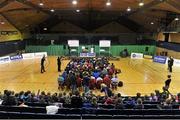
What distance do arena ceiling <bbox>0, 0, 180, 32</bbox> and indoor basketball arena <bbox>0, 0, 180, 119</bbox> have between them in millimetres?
118

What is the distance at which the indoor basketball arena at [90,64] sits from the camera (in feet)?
34.3

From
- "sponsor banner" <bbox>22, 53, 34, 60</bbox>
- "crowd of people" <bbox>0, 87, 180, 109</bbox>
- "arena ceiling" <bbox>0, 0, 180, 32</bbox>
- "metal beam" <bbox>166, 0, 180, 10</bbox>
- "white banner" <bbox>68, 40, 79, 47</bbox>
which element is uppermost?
"arena ceiling" <bbox>0, 0, 180, 32</bbox>

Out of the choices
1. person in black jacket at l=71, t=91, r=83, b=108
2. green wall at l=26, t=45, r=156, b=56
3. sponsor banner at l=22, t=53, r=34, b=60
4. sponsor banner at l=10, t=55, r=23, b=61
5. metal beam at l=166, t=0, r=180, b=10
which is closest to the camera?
person in black jacket at l=71, t=91, r=83, b=108

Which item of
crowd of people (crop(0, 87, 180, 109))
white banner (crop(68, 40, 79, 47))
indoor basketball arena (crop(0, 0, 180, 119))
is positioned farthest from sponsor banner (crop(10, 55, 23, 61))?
crowd of people (crop(0, 87, 180, 109))

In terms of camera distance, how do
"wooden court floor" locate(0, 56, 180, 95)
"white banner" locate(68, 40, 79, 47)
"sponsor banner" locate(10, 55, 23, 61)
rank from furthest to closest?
"white banner" locate(68, 40, 79, 47) → "sponsor banner" locate(10, 55, 23, 61) → "wooden court floor" locate(0, 56, 180, 95)

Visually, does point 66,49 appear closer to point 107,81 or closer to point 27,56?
point 27,56

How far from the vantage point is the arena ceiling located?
27.2 m

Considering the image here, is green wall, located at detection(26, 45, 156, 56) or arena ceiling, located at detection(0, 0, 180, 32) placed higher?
arena ceiling, located at detection(0, 0, 180, 32)

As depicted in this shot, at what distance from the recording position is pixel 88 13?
39.7 meters

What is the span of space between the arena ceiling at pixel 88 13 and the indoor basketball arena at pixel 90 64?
4.7 inches

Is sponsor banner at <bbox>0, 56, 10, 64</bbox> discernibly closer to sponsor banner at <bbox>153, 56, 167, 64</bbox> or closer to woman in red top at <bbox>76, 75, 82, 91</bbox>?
woman in red top at <bbox>76, 75, 82, 91</bbox>

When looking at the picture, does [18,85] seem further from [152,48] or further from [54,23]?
[54,23]

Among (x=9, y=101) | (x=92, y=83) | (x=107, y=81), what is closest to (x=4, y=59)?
(x=92, y=83)

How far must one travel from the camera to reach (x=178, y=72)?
24.5 metres
